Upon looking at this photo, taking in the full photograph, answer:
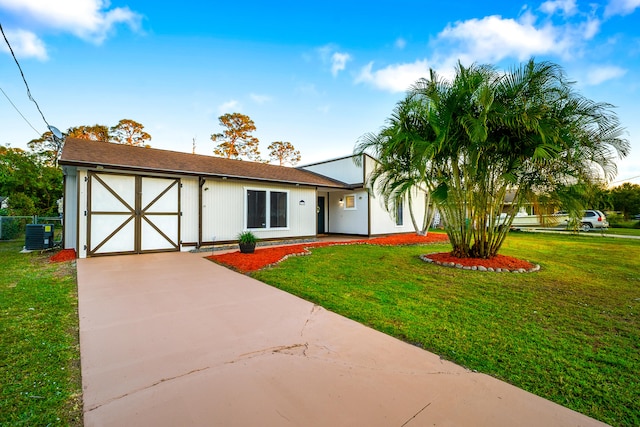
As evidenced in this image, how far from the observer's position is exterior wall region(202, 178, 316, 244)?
971 cm

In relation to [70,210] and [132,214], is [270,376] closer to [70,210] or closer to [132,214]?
[132,214]

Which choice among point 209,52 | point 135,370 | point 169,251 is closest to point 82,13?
point 209,52

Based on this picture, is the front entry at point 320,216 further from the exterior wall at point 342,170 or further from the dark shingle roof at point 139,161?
the dark shingle roof at point 139,161

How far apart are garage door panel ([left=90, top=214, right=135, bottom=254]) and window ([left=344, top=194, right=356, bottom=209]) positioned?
9191 millimetres

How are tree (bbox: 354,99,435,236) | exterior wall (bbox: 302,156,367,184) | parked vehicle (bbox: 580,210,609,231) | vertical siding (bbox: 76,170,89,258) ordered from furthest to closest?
1. parked vehicle (bbox: 580,210,609,231)
2. exterior wall (bbox: 302,156,367,184)
3. vertical siding (bbox: 76,170,89,258)
4. tree (bbox: 354,99,435,236)

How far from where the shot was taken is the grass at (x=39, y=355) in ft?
5.95

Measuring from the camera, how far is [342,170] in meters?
14.7

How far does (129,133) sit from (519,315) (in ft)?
98.9

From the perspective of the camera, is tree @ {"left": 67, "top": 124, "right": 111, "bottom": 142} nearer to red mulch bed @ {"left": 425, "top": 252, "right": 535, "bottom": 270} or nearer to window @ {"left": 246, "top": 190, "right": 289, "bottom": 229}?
window @ {"left": 246, "top": 190, "right": 289, "bottom": 229}

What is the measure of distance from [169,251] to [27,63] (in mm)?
6780

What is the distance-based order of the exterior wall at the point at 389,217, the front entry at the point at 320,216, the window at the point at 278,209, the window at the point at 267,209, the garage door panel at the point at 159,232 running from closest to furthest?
the garage door panel at the point at 159,232 → the window at the point at 267,209 → the window at the point at 278,209 → the exterior wall at the point at 389,217 → the front entry at the point at 320,216

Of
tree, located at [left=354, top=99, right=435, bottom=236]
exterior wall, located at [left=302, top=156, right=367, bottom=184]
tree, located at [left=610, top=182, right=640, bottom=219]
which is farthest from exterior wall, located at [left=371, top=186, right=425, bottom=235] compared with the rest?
tree, located at [left=610, top=182, right=640, bottom=219]

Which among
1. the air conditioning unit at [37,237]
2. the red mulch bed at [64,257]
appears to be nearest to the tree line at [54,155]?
the air conditioning unit at [37,237]

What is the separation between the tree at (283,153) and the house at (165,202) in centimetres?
1738
